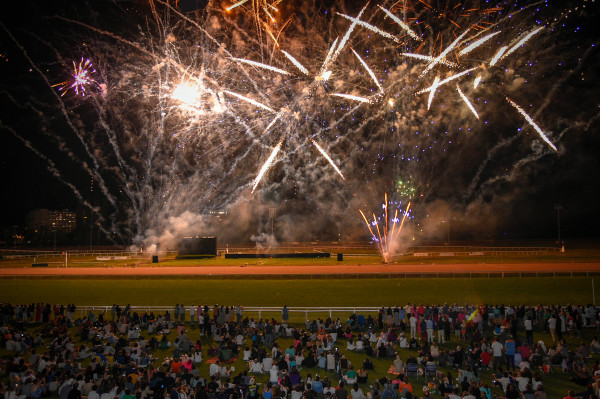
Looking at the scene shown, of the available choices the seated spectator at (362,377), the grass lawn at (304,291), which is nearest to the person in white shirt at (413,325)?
the seated spectator at (362,377)

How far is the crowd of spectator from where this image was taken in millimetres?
12297

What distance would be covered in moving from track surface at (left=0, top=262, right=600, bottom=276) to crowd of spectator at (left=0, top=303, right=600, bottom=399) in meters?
13.8

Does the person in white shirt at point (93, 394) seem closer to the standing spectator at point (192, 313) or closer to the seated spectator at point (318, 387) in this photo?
the seated spectator at point (318, 387)

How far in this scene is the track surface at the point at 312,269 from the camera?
33875mm

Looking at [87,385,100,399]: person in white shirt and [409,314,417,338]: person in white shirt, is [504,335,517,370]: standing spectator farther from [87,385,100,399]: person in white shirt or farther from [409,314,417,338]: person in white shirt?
[87,385,100,399]: person in white shirt

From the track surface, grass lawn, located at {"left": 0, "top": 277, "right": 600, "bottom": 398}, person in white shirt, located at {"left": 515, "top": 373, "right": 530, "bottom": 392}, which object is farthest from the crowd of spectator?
the track surface

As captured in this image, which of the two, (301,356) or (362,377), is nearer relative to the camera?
(362,377)

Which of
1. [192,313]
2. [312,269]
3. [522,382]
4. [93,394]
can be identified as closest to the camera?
[93,394]

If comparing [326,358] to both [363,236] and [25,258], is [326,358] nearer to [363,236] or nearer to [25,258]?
[25,258]

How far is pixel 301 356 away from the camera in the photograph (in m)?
15.8

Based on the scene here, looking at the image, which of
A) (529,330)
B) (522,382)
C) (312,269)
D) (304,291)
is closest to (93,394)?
(522,382)

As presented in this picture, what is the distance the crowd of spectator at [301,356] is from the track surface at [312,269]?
13.8 m

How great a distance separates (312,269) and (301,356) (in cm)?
2244

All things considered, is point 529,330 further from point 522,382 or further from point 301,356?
point 301,356
